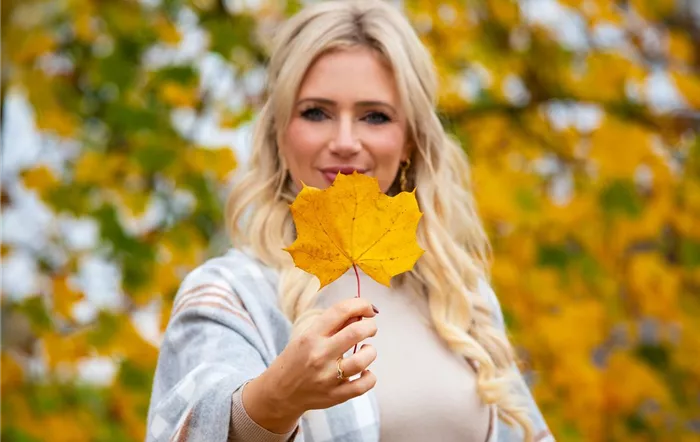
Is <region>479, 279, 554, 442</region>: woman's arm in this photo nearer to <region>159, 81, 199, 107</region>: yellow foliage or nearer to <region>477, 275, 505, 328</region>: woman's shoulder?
<region>477, 275, 505, 328</region>: woman's shoulder

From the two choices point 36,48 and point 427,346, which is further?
point 36,48

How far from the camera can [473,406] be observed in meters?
1.77

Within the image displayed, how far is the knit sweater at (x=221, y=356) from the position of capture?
1372 millimetres

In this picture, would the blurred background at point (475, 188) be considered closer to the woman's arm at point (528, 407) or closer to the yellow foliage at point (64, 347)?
the yellow foliage at point (64, 347)

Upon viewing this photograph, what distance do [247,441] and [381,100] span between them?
2.31 feet

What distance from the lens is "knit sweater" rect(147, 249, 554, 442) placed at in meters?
1.37

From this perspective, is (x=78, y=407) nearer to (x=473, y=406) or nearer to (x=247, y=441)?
(x=473, y=406)

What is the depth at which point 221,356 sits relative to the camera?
4.86ft

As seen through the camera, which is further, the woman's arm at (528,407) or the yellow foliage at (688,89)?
the yellow foliage at (688,89)

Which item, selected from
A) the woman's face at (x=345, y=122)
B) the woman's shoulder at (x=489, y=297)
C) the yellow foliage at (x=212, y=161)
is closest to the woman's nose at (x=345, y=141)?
the woman's face at (x=345, y=122)

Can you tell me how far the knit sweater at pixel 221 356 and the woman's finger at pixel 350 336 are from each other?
0.22 meters

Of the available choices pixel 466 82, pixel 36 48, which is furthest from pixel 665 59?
pixel 36 48

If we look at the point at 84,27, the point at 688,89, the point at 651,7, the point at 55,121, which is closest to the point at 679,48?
the point at 651,7

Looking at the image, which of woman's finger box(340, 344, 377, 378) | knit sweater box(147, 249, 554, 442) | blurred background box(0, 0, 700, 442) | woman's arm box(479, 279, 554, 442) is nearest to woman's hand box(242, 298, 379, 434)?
woman's finger box(340, 344, 377, 378)
